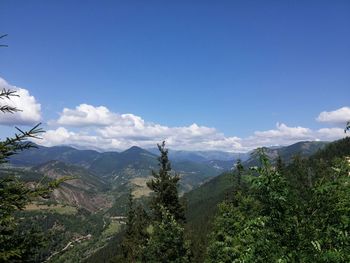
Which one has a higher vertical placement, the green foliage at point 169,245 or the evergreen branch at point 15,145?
the evergreen branch at point 15,145

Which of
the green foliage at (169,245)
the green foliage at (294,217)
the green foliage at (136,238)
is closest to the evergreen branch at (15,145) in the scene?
the green foliage at (294,217)

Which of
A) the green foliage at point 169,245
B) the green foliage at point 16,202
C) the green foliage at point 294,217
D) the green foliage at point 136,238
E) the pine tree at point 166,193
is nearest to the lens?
the green foliage at point 294,217

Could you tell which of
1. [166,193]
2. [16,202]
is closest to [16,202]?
[16,202]

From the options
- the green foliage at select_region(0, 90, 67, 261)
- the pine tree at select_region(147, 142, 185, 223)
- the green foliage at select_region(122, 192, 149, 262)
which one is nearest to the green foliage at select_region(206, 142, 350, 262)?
the green foliage at select_region(0, 90, 67, 261)

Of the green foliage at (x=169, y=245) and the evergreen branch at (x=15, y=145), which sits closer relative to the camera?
the evergreen branch at (x=15, y=145)

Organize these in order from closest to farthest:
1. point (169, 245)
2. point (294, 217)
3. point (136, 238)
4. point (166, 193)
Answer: point (294, 217) < point (169, 245) < point (166, 193) < point (136, 238)

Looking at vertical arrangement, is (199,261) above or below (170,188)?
below

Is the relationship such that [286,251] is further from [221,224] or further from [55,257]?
[221,224]

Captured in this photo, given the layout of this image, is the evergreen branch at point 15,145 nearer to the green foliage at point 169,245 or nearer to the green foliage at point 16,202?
the green foliage at point 16,202

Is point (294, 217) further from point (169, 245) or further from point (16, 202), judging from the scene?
point (169, 245)

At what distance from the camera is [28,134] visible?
10188mm

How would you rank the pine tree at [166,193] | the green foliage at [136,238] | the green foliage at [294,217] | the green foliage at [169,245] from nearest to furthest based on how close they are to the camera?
the green foliage at [294,217] → the green foliage at [169,245] → the pine tree at [166,193] → the green foliage at [136,238]

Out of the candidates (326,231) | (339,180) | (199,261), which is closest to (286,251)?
(326,231)

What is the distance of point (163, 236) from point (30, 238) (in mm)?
27226
